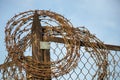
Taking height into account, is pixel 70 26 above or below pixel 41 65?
above

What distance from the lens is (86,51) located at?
2.71m

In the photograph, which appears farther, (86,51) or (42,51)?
(86,51)

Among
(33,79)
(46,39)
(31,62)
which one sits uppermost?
(46,39)

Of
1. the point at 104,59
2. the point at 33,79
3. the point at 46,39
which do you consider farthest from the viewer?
the point at 104,59

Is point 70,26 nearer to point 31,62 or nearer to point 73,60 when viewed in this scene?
point 73,60

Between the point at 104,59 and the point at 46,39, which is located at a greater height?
the point at 46,39

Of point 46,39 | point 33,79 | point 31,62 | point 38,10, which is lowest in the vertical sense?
point 33,79

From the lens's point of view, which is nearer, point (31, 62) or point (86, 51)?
point (31, 62)

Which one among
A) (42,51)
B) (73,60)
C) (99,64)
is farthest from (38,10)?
(99,64)

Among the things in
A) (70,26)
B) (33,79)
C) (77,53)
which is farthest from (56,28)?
(33,79)

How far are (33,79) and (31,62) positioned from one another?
0.15m

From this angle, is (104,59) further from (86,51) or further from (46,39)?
(46,39)

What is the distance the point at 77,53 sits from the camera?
260cm

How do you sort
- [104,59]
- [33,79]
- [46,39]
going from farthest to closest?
1. [104,59]
2. [46,39]
3. [33,79]
